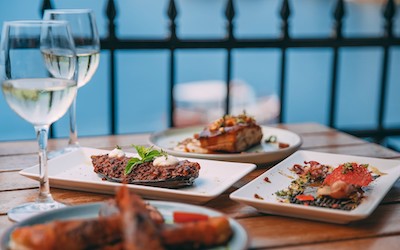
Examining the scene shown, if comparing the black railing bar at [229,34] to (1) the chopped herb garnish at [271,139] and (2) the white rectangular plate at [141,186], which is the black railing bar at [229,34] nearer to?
(1) the chopped herb garnish at [271,139]

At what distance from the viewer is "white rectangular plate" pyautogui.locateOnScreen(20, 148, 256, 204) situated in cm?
113

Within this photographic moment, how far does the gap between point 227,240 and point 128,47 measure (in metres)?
1.60

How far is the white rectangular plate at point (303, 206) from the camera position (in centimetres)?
103

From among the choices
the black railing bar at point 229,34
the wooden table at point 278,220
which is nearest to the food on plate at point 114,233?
the wooden table at point 278,220

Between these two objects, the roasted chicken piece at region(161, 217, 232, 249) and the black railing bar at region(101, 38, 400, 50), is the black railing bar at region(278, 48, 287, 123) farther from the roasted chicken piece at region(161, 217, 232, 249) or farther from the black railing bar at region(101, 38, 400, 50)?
the roasted chicken piece at region(161, 217, 232, 249)

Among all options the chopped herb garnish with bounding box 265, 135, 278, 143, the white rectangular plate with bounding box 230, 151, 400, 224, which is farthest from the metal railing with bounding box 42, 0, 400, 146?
the white rectangular plate with bounding box 230, 151, 400, 224

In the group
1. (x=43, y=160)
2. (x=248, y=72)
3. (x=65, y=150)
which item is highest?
(x=43, y=160)

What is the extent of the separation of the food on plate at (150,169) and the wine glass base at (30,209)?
15 cm

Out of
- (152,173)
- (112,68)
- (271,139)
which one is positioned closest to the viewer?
(152,173)

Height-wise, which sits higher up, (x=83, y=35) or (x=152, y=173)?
(x=83, y=35)

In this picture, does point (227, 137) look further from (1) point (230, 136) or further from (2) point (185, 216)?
(2) point (185, 216)

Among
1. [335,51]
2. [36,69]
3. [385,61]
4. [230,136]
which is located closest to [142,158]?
[36,69]

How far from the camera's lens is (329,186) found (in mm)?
1126

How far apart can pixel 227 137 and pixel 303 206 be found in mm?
586
